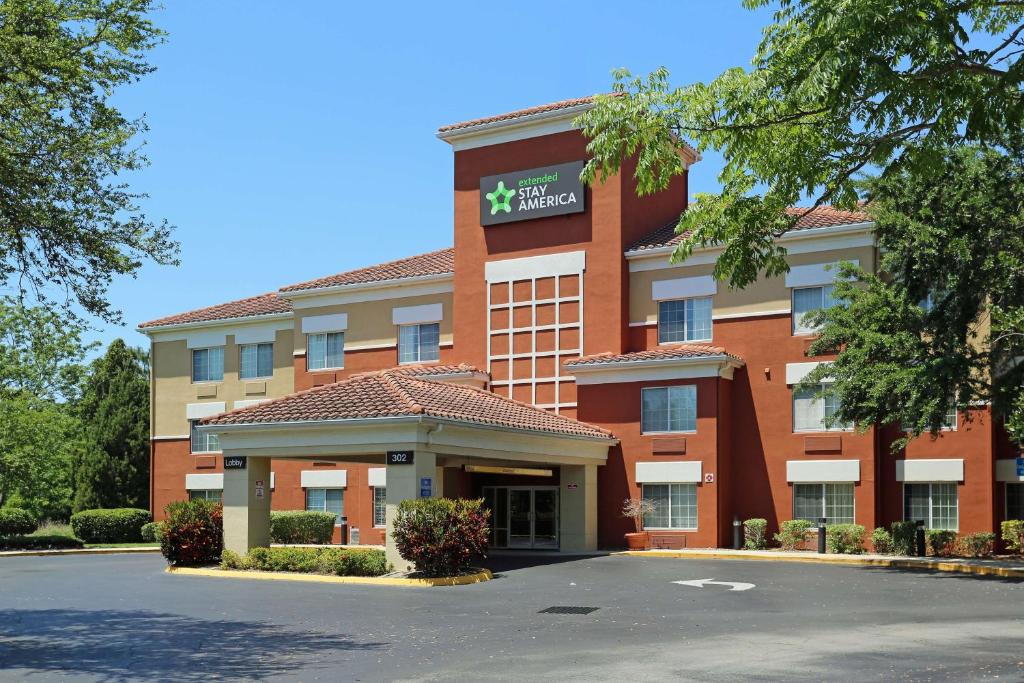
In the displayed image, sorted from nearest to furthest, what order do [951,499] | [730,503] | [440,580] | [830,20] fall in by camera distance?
[830,20], [440,580], [951,499], [730,503]

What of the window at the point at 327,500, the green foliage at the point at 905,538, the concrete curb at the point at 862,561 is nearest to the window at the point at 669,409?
the concrete curb at the point at 862,561

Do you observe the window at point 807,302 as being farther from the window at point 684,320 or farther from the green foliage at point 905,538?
the green foliage at point 905,538

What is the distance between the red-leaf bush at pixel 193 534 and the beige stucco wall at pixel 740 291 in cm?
1400

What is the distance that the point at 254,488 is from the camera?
27703 millimetres

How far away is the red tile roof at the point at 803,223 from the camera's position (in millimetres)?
32031

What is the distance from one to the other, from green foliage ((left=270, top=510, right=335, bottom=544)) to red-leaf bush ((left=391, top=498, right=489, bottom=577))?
1406cm

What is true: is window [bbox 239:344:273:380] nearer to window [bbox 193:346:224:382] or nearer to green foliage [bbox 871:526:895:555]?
window [bbox 193:346:224:382]

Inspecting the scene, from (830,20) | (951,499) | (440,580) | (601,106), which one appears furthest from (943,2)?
(951,499)

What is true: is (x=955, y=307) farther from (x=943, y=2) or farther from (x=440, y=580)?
(x=943, y=2)

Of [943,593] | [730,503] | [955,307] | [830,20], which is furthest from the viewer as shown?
[730,503]

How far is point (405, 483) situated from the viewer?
992 inches

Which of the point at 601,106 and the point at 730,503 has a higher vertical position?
the point at 601,106

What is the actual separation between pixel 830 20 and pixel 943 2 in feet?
3.67

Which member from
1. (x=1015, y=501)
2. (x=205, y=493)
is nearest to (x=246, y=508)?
(x=205, y=493)
